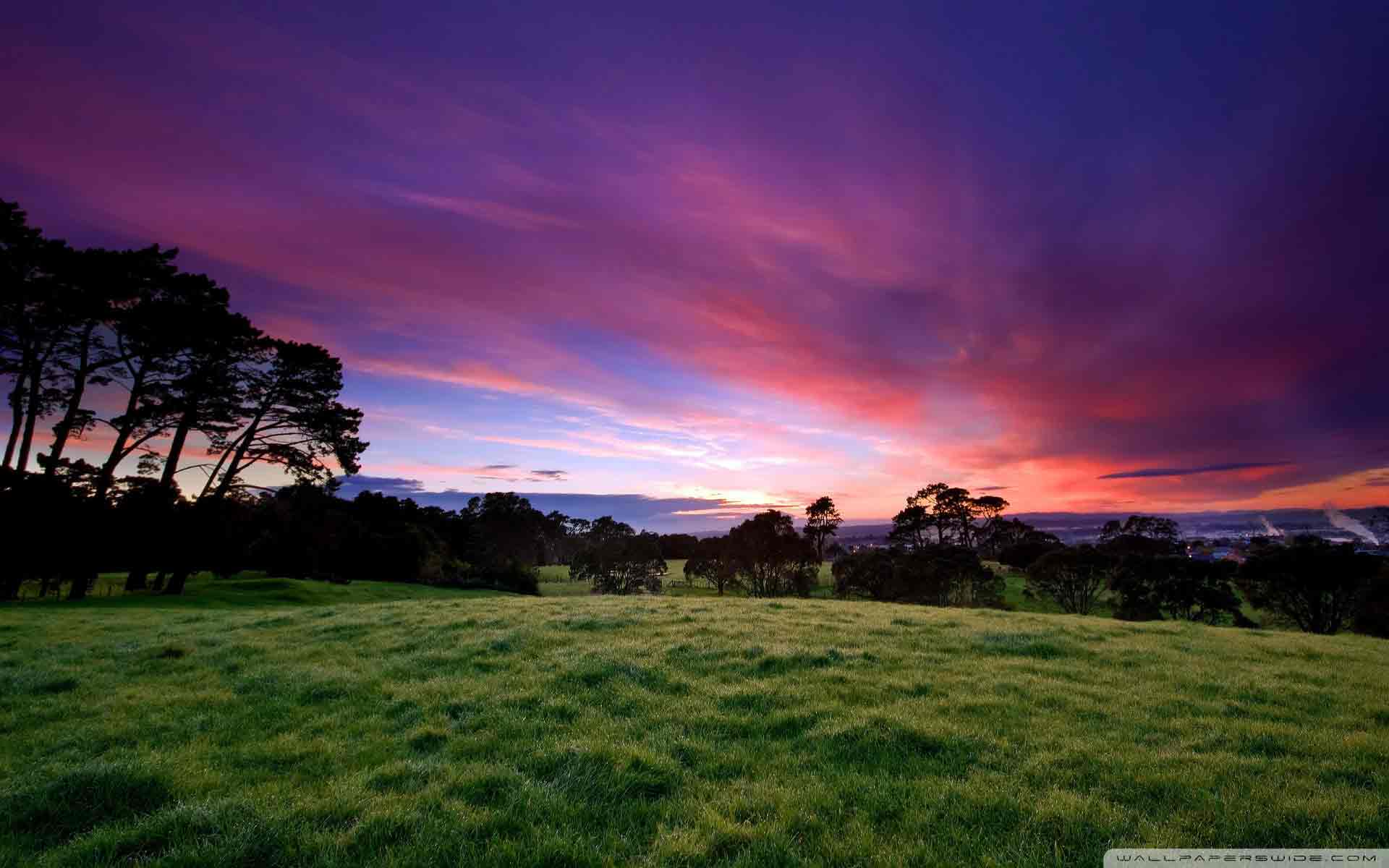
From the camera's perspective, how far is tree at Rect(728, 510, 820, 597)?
99500 millimetres

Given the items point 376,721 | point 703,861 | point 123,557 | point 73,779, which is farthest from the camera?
point 123,557

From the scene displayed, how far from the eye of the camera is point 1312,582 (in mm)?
63062

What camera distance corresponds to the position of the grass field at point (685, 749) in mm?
5527

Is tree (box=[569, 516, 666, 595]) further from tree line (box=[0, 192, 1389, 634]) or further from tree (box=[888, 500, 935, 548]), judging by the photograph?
tree (box=[888, 500, 935, 548])

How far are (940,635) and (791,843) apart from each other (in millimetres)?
12172

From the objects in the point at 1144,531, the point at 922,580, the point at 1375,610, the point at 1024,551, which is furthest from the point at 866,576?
the point at 1144,531

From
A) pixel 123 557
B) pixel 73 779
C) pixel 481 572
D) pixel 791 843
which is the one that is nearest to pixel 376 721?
pixel 73 779

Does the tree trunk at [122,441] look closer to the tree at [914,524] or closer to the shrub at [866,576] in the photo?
the shrub at [866,576]

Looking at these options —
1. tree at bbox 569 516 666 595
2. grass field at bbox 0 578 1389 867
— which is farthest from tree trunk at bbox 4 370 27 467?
tree at bbox 569 516 666 595

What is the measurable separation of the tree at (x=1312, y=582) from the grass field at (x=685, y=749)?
233 feet

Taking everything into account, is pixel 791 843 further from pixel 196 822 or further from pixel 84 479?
pixel 84 479

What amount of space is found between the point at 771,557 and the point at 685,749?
9441 centimetres

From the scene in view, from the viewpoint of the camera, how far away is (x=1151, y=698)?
1010 centimetres

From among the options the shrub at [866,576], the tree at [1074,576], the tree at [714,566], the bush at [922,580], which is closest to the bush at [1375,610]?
the tree at [1074,576]
